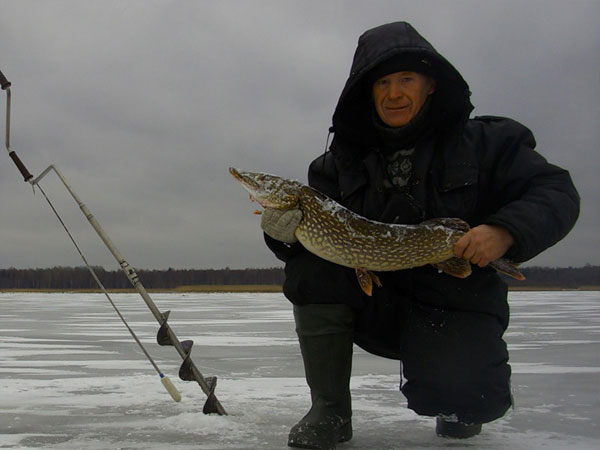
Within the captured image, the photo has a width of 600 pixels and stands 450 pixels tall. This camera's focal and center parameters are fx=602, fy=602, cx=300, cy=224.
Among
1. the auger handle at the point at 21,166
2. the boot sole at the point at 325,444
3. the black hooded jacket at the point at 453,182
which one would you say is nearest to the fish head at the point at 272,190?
the black hooded jacket at the point at 453,182

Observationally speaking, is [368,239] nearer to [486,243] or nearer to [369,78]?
[486,243]

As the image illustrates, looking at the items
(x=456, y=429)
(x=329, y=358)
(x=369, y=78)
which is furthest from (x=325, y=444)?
(x=369, y=78)

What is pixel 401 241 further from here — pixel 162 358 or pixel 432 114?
pixel 162 358

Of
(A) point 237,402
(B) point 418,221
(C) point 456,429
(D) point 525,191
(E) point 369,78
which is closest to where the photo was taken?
(C) point 456,429

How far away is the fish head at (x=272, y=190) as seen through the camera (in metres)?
2.38

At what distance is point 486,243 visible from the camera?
221 cm

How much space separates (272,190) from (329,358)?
2.32ft

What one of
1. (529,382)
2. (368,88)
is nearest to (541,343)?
(529,382)

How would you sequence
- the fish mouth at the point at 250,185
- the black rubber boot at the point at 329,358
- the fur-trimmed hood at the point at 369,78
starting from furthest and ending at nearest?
the fur-trimmed hood at the point at 369,78 → the fish mouth at the point at 250,185 → the black rubber boot at the point at 329,358

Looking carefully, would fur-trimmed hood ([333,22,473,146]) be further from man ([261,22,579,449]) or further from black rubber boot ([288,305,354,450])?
black rubber boot ([288,305,354,450])

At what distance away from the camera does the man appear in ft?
7.41

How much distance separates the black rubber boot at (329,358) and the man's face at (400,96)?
0.86m

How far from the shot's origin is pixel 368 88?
9.52ft

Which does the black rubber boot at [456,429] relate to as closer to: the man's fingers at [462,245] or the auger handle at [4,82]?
the man's fingers at [462,245]
